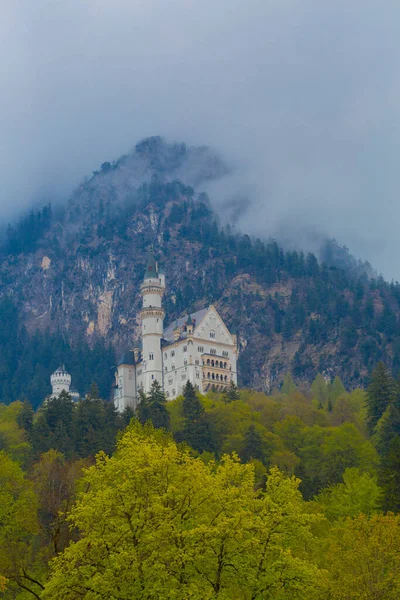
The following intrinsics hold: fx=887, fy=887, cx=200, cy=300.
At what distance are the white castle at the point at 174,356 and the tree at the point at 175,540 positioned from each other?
91319 mm

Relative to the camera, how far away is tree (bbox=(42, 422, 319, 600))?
35375 millimetres

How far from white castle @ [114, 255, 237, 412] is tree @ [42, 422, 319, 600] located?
300 feet

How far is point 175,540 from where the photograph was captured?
3647 cm

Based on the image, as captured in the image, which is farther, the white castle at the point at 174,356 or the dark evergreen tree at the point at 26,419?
the white castle at the point at 174,356

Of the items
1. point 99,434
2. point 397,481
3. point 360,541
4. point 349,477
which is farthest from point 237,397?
point 360,541

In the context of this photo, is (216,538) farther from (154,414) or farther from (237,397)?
(237,397)

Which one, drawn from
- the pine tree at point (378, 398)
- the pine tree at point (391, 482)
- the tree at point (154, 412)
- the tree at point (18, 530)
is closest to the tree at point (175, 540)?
the tree at point (18, 530)

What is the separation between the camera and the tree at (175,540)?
116ft

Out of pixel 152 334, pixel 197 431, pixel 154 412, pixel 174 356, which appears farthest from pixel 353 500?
pixel 152 334

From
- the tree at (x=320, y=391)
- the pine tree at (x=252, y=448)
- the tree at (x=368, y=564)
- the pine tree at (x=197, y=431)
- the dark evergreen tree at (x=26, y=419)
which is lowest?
the tree at (x=368, y=564)

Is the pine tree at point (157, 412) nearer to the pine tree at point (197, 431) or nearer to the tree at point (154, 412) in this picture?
the tree at point (154, 412)

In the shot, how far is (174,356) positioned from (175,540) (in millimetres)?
98082

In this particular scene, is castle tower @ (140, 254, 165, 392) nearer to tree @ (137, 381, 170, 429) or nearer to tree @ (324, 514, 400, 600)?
tree @ (137, 381, 170, 429)

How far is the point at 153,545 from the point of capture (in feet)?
118
